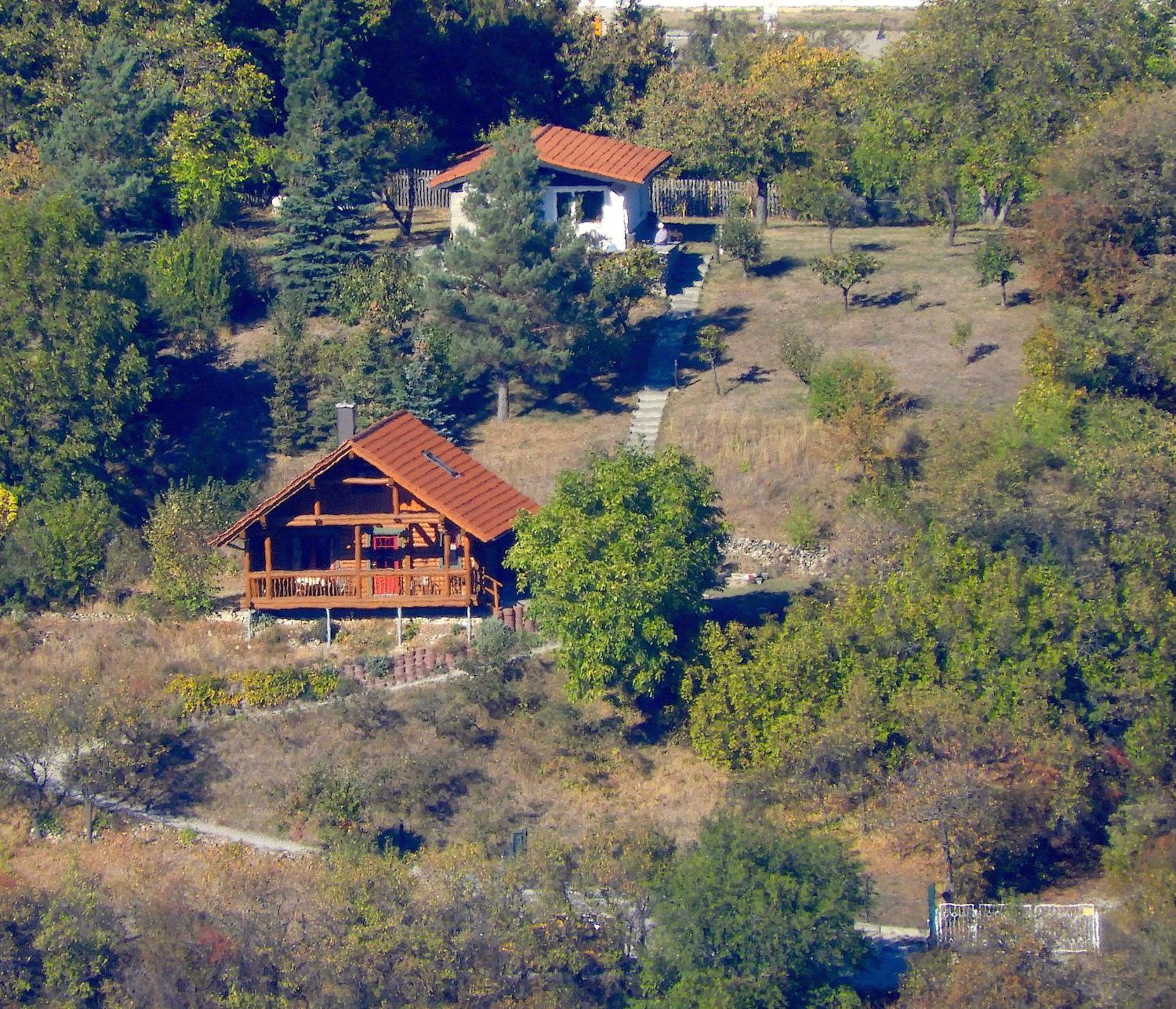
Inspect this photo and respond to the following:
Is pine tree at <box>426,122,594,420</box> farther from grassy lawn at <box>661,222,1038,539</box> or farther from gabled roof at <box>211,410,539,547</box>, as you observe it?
gabled roof at <box>211,410,539,547</box>

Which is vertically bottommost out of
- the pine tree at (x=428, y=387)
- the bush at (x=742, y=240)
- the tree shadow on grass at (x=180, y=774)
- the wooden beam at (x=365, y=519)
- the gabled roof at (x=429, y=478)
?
the tree shadow on grass at (x=180, y=774)

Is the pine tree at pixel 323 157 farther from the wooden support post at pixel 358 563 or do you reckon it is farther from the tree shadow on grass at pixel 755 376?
the wooden support post at pixel 358 563

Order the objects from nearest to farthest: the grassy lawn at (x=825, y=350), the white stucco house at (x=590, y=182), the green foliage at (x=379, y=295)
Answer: the grassy lawn at (x=825, y=350) < the green foliage at (x=379, y=295) < the white stucco house at (x=590, y=182)

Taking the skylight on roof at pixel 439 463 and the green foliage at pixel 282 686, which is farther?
the skylight on roof at pixel 439 463

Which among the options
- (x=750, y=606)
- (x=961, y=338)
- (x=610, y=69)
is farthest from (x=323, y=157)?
(x=750, y=606)

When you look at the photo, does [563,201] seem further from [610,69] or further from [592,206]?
[610,69]

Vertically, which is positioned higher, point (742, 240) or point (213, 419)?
point (742, 240)

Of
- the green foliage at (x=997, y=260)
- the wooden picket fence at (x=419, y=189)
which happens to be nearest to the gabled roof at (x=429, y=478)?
the green foliage at (x=997, y=260)
